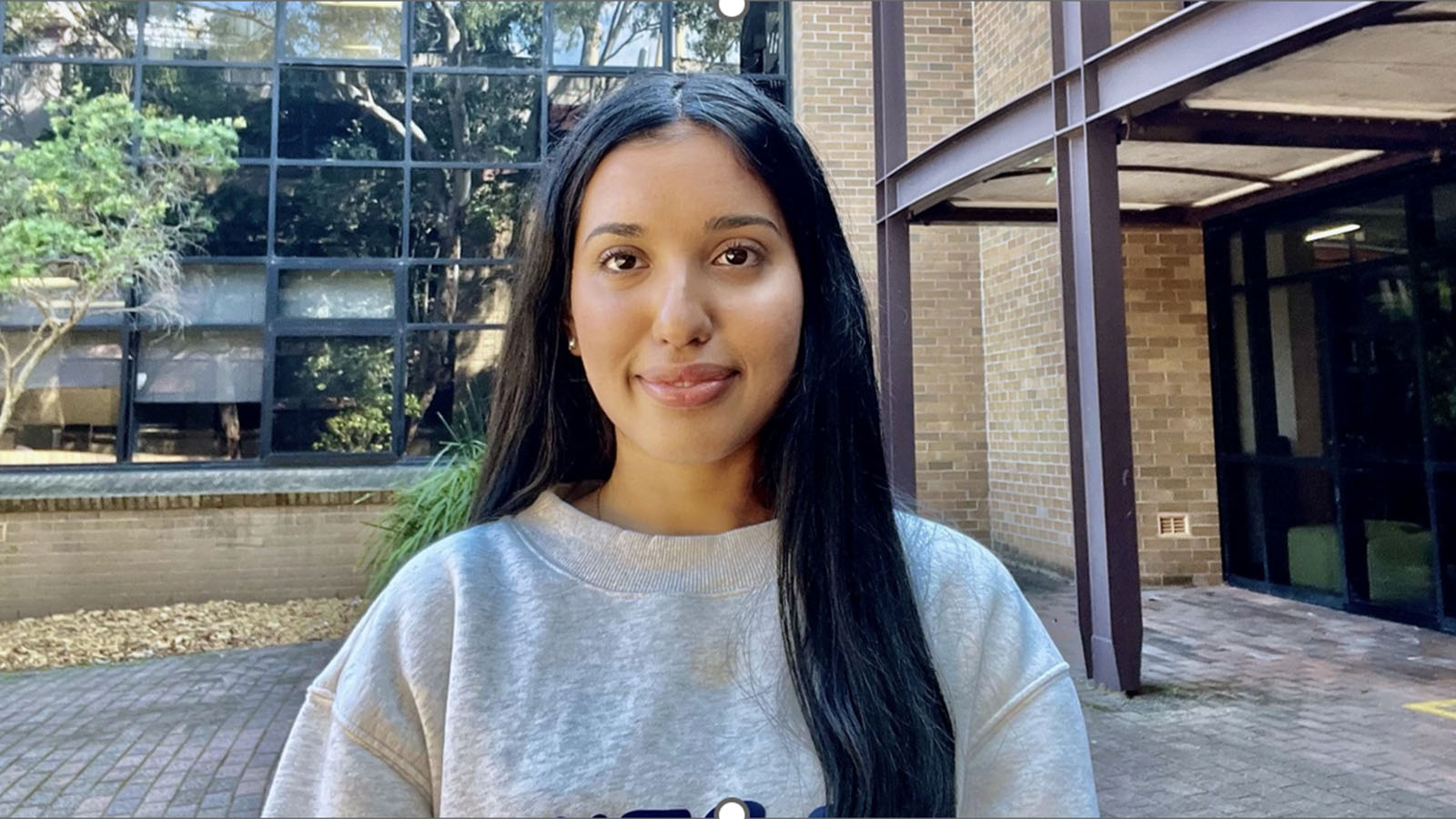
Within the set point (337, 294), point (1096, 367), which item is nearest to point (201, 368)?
point (337, 294)

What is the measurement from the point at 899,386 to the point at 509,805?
247 inches

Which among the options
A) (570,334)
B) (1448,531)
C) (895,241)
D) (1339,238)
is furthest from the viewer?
(895,241)

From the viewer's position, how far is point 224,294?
863cm

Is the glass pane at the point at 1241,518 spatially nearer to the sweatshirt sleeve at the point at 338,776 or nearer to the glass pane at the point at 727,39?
the glass pane at the point at 727,39

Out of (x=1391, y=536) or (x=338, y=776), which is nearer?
(x=338, y=776)

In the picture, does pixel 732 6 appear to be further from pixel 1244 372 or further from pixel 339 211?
pixel 339 211

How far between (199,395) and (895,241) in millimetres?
6654

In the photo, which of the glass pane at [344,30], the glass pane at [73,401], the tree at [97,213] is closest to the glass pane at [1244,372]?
the glass pane at [344,30]

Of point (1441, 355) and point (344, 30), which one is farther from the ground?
point (344, 30)

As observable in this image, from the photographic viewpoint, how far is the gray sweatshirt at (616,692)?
0.88m

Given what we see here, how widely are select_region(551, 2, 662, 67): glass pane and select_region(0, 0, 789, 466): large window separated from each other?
0.44ft

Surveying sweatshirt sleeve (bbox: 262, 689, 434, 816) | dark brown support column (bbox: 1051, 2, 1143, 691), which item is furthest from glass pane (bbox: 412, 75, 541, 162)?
sweatshirt sleeve (bbox: 262, 689, 434, 816)

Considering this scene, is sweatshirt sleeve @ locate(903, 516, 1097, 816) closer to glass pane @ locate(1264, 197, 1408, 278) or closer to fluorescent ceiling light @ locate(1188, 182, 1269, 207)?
glass pane @ locate(1264, 197, 1408, 278)

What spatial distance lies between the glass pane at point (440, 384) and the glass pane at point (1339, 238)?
699cm
